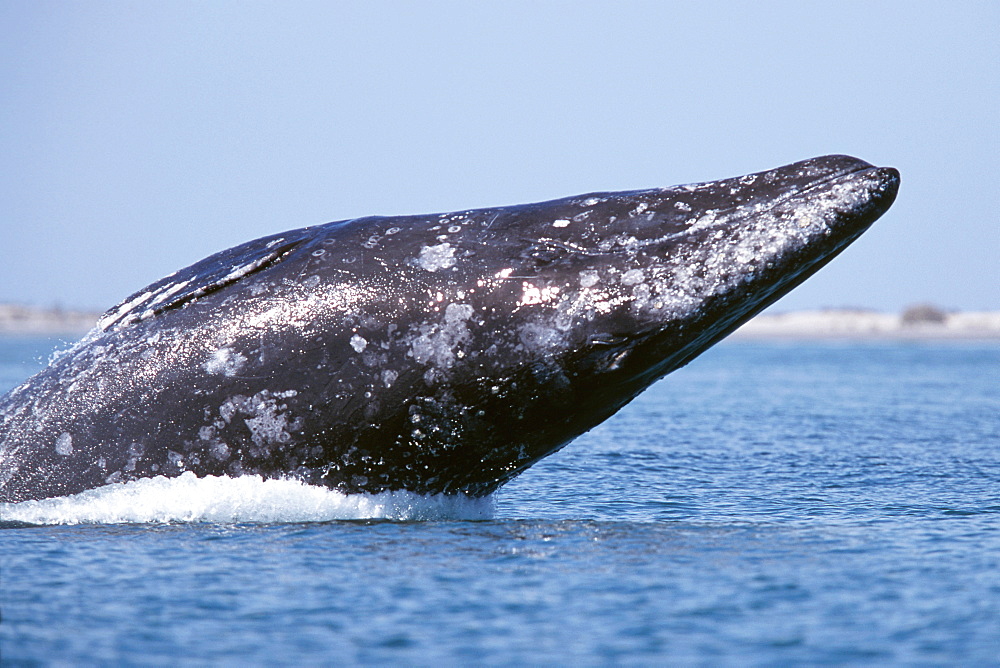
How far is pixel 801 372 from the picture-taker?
1444 inches

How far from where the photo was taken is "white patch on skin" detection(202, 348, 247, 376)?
23.5 feet

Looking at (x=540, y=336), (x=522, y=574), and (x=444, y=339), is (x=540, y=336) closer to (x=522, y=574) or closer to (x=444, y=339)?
(x=444, y=339)

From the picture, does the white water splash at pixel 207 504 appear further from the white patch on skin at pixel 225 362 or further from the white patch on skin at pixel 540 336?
the white patch on skin at pixel 540 336

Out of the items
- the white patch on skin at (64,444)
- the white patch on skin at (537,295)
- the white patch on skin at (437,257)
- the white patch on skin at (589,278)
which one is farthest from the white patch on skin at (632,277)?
the white patch on skin at (64,444)

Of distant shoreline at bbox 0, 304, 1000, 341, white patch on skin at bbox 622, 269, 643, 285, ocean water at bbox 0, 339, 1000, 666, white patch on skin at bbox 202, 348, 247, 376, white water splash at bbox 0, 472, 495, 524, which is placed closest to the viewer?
ocean water at bbox 0, 339, 1000, 666

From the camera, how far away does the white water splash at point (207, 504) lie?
7281 millimetres

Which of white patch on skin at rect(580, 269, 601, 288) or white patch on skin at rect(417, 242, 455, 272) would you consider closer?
white patch on skin at rect(580, 269, 601, 288)

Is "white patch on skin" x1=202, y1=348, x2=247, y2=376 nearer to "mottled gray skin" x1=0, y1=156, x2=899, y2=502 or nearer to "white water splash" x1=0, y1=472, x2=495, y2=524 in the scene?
"mottled gray skin" x1=0, y1=156, x2=899, y2=502

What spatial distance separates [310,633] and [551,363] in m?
2.39

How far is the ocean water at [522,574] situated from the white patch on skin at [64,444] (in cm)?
34

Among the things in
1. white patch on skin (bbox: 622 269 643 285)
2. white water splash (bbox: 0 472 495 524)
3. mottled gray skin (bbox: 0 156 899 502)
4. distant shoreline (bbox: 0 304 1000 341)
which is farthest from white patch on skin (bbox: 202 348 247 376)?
distant shoreline (bbox: 0 304 1000 341)

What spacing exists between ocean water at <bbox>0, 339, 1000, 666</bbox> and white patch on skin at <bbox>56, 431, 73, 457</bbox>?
338 millimetres

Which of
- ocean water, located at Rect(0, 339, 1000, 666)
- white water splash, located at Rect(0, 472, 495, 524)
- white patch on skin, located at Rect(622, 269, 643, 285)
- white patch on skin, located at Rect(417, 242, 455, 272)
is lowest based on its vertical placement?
ocean water, located at Rect(0, 339, 1000, 666)

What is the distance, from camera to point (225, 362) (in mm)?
7168
